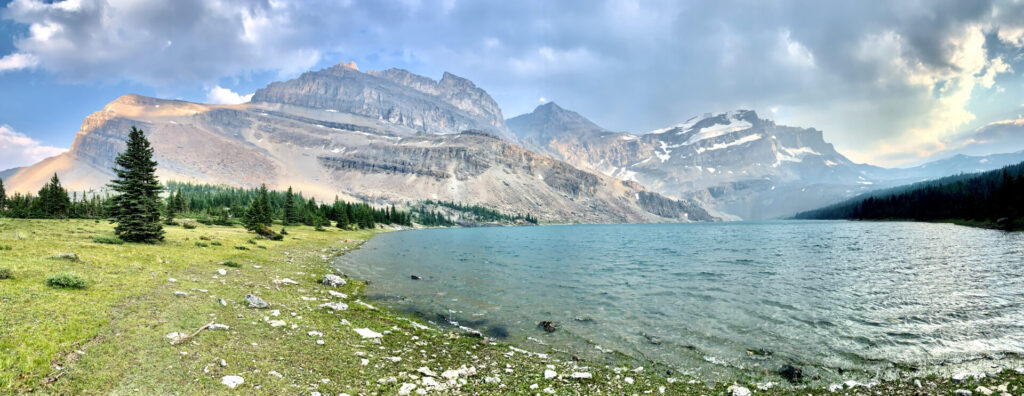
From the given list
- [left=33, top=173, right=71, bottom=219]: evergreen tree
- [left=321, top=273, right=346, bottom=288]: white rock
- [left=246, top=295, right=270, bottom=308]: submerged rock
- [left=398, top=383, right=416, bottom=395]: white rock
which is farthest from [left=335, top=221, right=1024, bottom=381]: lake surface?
[left=33, top=173, right=71, bottom=219]: evergreen tree

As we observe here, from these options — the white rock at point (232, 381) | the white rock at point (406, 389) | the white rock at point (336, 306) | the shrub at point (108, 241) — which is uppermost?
the shrub at point (108, 241)

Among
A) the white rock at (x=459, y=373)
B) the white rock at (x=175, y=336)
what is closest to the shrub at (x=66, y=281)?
the white rock at (x=175, y=336)

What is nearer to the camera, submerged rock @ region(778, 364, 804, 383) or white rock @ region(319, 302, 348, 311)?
submerged rock @ region(778, 364, 804, 383)

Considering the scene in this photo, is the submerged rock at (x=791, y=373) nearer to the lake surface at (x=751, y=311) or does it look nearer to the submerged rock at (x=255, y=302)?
the lake surface at (x=751, y=311)

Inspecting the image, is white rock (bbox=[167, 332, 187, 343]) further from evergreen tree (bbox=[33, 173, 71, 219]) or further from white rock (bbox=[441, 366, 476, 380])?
evergreen tree (bbox=[33, 173, 71, 219])

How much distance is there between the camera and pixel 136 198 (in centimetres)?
3066

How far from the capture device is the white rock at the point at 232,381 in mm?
9373

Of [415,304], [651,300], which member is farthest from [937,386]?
[415,304]

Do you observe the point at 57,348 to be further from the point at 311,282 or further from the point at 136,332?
the point at 311,282

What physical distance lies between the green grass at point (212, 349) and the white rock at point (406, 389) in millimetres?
320

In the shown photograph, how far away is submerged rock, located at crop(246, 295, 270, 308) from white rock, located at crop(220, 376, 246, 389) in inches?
329

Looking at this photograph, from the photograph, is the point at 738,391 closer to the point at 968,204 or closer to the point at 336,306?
the point at 336,306

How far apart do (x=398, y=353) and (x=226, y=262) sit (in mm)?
21254

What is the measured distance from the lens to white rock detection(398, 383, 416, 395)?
396 inches
